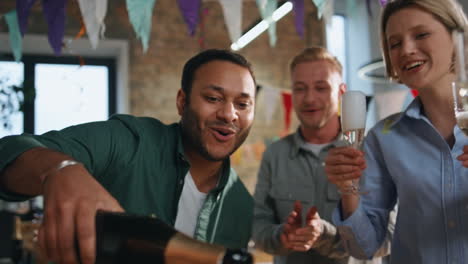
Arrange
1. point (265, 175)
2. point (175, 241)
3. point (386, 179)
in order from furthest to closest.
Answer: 1. point (265, 175)
2. point (386, 179)
3. point (175, 241)

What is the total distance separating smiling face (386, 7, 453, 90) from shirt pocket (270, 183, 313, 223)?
2.64ft

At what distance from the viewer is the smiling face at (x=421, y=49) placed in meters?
1.29

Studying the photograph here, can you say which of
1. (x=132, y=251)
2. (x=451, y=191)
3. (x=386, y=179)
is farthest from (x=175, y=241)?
(x=386, y=179)

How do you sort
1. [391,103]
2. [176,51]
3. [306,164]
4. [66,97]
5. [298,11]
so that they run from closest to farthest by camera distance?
1. [298,11]
2. [306,164]
3. [391,103]
4. [66,97]
5. [176,51]

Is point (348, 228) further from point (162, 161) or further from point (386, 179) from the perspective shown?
point (162, 161)

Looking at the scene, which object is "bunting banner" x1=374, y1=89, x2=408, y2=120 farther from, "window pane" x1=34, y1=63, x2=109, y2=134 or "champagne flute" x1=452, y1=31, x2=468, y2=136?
"champagne flute" x1=452, y1=31, x2=468, y2=136

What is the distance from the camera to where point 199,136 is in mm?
1318

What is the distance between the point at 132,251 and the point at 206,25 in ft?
22.9

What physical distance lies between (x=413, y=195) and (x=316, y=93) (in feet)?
2.44

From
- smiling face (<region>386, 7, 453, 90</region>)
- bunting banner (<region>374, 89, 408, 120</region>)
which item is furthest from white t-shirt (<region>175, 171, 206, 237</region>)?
bunting banner (<region>374, 89, 408, 120</region>)

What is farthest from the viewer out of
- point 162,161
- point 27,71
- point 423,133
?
point 27,71

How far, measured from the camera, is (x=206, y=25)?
285 inches

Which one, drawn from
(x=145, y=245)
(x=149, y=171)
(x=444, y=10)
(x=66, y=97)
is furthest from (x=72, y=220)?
(x=66, y=97)

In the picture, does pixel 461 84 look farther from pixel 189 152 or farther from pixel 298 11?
pixel 298 11
